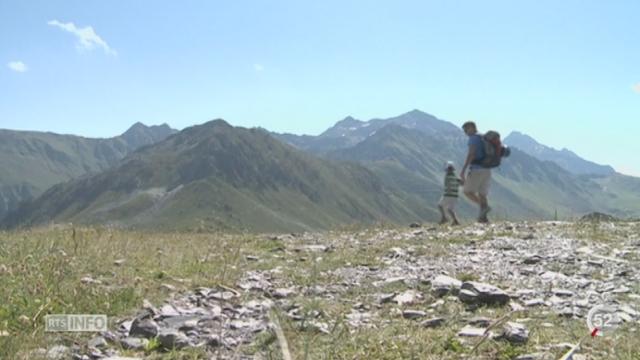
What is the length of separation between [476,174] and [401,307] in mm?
12857

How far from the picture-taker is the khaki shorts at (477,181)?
63.7 feet

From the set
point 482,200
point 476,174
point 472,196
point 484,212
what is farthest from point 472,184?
point 484,212

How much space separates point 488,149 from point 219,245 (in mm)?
9605

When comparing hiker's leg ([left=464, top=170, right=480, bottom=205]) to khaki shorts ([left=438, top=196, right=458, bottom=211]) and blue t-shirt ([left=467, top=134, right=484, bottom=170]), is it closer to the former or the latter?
blue t-shirt ([left=467, top=134, right=484, bottom=170])

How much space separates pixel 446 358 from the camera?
530 cm

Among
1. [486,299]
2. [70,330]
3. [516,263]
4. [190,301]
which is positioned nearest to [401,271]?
[516,263]

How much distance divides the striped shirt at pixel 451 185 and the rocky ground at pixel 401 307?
775 centimetres

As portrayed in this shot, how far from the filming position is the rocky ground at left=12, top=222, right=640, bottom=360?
5551 millimetres

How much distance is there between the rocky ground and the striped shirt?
25.4ft

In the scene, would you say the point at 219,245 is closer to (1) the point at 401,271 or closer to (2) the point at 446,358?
(1) the point at 401,271

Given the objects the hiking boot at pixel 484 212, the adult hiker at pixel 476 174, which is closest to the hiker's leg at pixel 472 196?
the adult hiker at pixel 476 174

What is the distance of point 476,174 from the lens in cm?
1945

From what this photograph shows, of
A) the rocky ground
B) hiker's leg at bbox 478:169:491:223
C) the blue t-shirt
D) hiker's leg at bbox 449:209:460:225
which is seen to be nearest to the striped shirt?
hiker's leg at bbox 449:209:460:225

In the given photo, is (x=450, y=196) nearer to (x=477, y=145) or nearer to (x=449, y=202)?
(x=449, y=202)
